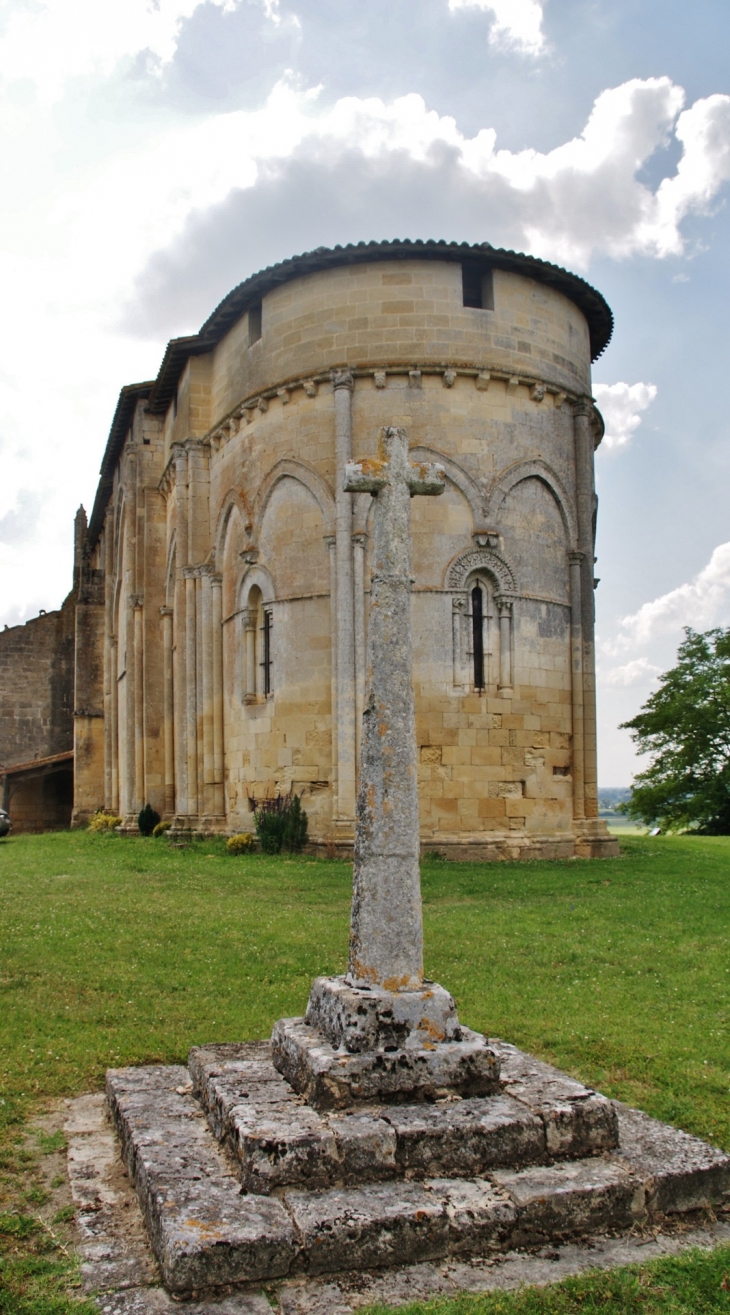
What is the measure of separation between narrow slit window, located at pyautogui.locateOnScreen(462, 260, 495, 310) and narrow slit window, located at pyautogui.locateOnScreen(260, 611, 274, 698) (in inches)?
258

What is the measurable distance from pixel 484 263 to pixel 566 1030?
48.1ft

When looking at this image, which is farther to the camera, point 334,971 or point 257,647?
point 257,647

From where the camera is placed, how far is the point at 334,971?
27.8ft

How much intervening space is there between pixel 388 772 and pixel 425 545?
1253cm

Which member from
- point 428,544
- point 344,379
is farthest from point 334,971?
point 344,379

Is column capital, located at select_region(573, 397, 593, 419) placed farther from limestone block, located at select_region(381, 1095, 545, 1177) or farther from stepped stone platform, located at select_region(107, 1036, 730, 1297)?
limestone block, located at select_region(381, 1095, 545, 1177)

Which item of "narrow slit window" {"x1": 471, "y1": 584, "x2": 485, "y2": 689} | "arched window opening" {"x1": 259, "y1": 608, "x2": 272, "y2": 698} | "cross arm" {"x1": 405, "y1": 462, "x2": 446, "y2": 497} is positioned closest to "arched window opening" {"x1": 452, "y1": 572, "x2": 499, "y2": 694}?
"narrow slit window" {"x1": 471, "y1": 584, "x2": 485, "y2": 689}

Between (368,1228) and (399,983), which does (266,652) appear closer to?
(399,983)

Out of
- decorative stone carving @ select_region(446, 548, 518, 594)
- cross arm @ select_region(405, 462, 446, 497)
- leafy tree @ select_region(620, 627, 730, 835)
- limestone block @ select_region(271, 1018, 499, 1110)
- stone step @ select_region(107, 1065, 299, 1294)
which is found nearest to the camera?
stone step @ select_region(107, 1065, 299, 1294)

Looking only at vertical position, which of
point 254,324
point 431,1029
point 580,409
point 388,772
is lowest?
point 431,1029

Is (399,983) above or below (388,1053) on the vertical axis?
above

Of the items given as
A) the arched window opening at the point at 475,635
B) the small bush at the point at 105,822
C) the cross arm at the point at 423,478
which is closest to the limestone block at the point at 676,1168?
the cross arm at the point at 423,478

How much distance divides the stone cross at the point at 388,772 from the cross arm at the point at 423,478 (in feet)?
0.05

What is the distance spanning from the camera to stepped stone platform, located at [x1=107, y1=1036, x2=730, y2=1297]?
382 cm
